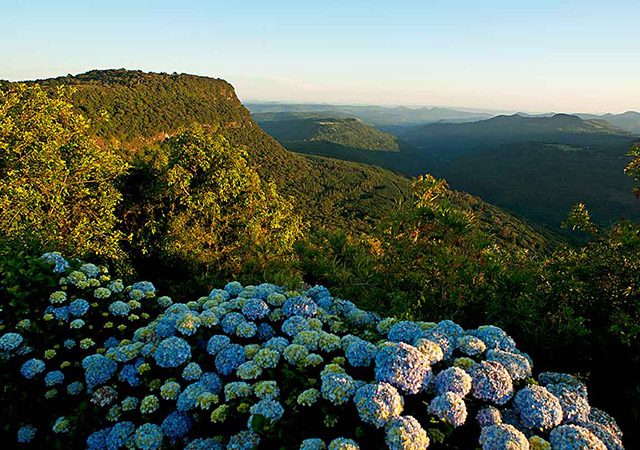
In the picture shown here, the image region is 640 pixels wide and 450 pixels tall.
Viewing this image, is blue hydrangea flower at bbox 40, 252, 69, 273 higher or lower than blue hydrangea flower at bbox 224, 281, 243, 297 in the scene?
higher

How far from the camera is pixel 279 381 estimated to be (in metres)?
3.47

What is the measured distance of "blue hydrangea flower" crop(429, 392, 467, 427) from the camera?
114 inches

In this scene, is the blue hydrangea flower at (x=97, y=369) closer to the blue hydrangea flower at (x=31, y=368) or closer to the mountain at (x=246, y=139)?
the blue hydrangea flower at (x=31, y=368)

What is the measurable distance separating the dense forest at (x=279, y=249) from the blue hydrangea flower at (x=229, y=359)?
1.07 meters

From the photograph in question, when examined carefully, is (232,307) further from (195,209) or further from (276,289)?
(195,209)

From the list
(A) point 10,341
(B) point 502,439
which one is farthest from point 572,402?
(A) point 10,341

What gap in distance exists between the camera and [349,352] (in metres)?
3.50

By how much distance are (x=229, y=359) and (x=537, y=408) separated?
2.61 m

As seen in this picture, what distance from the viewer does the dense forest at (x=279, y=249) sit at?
4930mm

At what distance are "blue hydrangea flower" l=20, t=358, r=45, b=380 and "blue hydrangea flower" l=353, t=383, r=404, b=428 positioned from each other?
335cm

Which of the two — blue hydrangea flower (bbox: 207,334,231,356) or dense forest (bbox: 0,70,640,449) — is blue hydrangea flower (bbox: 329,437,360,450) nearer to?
dense forest (bbox: 0,70,640,449)

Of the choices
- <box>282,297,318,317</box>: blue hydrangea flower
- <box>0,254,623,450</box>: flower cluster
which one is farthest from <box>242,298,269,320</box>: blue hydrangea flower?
<box>282,297,318,317</box>: blue hydrangea flower

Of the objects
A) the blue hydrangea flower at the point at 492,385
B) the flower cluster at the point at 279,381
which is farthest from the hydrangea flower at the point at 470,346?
the blue hydrangea flower at the point at 492,385

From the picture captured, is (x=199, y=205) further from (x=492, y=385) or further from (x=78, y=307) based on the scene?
(x=492, y=385)
